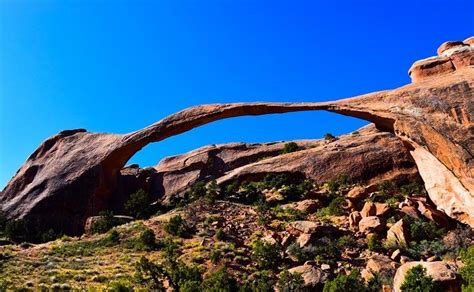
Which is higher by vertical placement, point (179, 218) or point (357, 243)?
point (179, 218)

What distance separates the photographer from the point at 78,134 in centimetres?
3709

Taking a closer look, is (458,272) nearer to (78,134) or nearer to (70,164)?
(70,164)

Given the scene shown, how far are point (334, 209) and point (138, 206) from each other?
48.6ft

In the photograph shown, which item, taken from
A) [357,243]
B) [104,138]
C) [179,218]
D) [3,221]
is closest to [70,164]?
[104,138]

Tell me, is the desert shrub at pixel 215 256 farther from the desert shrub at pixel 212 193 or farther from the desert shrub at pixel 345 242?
the desert shrub at pixel 212 193

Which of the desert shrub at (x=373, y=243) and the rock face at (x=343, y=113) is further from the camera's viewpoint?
the desert shrub at (x=373, y=243)

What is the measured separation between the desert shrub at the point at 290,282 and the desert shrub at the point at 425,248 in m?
6.28

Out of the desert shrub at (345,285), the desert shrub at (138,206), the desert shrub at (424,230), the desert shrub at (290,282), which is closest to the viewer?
the desert shrub at (345,285)

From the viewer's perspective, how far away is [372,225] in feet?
83.7

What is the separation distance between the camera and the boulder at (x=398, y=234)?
2384cm

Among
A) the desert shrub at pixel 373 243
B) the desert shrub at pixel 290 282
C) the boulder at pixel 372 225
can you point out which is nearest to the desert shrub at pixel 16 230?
the desert shrub at pixel 290 282

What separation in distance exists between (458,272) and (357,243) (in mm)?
7169

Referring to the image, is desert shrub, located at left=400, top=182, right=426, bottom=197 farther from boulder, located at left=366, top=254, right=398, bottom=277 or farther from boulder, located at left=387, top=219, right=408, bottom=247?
boulder, located at left=366, top=254, right=398, bottom=277

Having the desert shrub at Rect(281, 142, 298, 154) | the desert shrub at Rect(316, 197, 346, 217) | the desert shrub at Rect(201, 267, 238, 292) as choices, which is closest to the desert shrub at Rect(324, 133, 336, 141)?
the desert shrub at Rect(281, 142, 298, 154)
